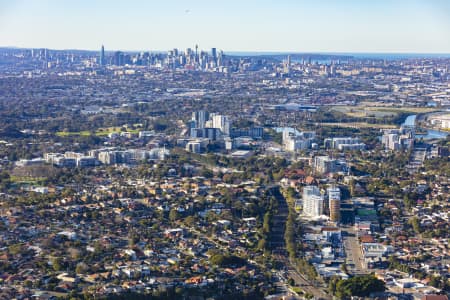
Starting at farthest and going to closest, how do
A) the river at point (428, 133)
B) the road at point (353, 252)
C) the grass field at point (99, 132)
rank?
the river at point (428, 133)
the grass field at point (99, 132)
the road at point (353, 252)

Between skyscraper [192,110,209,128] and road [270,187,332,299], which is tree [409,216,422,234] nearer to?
road [270,187,332,299]

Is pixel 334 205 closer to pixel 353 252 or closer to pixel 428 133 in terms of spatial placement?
pixel 353 252

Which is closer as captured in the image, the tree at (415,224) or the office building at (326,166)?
the tree at (415,224)

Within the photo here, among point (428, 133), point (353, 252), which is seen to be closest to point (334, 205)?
point (353, 252)

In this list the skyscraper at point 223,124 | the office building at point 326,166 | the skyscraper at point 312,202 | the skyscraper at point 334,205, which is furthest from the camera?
the skyscraper at point 223,124

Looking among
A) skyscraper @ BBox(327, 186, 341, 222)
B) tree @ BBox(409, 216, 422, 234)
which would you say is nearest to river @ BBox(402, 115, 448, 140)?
skyscraper @ BBox(327, 186, 341, 222)

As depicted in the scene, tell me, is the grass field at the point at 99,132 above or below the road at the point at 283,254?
below

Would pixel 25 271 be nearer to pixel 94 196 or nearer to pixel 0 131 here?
pixel 94 196

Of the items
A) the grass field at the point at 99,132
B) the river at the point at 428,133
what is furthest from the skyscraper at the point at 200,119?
the river at the point at 428,133

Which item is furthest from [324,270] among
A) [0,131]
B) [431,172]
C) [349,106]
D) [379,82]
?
[379,82]

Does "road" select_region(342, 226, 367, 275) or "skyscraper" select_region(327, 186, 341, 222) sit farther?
"skyscraper" select_region(327, 186, 341, 222)

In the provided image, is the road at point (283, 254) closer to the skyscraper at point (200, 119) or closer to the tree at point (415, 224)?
the tree at point (415, 224)
